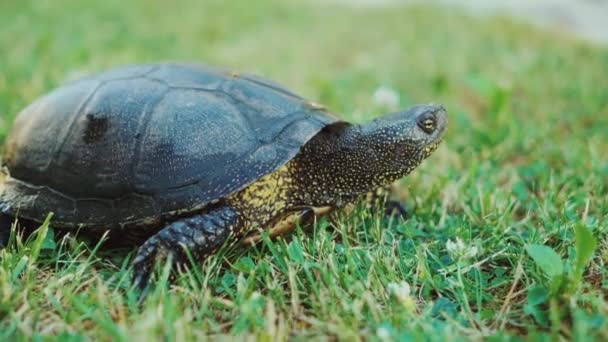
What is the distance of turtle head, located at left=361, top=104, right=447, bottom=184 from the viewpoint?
7.91 ft

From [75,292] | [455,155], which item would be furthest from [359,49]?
[75,292]

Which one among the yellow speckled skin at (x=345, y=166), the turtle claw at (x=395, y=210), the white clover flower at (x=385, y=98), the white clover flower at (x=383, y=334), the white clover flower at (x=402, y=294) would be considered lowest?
the white clover flower at (x=383, y=334)

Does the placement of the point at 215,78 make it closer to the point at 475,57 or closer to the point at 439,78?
the point at 439,78

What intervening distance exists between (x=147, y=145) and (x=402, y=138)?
1177 mm

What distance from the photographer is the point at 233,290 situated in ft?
6.43

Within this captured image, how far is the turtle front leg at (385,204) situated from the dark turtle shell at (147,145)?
0.47 metres

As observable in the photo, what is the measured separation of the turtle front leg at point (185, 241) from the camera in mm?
1942

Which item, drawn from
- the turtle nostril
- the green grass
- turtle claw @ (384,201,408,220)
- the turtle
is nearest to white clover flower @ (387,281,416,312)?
the green grass

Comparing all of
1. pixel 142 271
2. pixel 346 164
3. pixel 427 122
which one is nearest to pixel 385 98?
pixel 427 122

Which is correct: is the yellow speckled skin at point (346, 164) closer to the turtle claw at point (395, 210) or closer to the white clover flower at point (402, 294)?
the turtle claw at point (395, 210)

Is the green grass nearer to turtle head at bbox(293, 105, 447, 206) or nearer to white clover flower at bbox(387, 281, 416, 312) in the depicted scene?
white clover flower at bbox(387, 281, 416, 312)

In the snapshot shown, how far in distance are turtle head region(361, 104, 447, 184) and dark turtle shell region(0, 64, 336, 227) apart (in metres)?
0.28

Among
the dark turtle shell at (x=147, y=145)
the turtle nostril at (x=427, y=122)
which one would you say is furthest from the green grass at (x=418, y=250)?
the turtle nostril at (x=427, y=122)

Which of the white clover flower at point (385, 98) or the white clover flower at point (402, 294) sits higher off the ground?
the white clover flower at point (385, 98)
